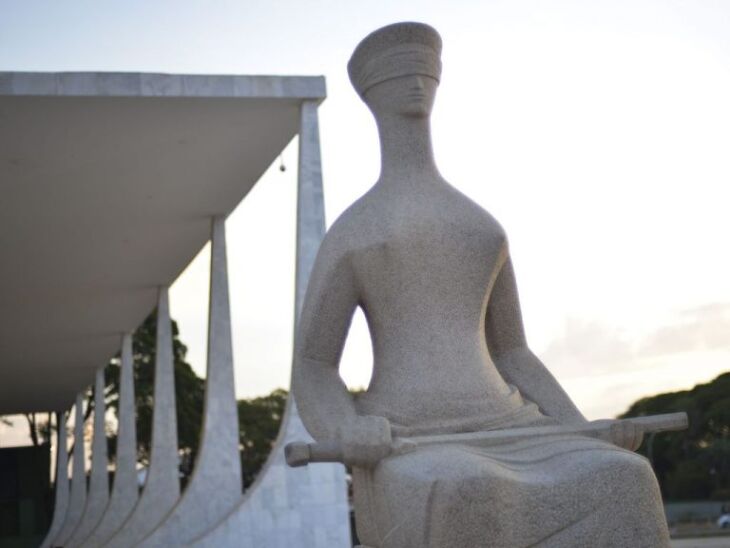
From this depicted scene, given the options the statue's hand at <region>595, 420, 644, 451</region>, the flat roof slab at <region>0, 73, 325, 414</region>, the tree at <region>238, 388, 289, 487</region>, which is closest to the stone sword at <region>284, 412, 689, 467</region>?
the statue's hand at <region>595, 420, 644, 451</region>

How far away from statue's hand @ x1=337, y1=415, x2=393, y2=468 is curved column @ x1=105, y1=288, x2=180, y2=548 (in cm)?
1870

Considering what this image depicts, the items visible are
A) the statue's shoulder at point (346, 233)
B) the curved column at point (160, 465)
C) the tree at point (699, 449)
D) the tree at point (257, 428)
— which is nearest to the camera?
the statue's shoulder at point (346, 233)

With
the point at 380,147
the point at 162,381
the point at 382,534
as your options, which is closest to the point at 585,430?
the point at 382,534

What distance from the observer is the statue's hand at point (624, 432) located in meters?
4.18

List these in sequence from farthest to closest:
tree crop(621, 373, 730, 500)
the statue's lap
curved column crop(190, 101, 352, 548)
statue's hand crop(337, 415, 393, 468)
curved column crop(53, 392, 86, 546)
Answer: curved column crop(53, 392, 86, 546), tree crop(621, 373, 730, 500), curved column crop(190, 101, 352, 548), statue's hand crop(337, 415, 393, 468), the statue's lap

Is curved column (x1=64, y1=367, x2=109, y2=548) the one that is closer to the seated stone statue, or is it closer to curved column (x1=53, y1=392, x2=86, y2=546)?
curved column (x1=53, y1=392, x2=86, y2=546)

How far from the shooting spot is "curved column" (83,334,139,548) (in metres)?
28.1

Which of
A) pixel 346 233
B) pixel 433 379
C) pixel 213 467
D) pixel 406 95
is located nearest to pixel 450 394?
pixel 433 379

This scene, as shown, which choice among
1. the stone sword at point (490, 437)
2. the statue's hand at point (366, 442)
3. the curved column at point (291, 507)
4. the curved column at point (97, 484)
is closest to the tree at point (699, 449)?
the curved column at point (97, 484)

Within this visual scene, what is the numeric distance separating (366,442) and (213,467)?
14.5m

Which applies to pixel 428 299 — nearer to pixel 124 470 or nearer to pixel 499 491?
pixel 499 491

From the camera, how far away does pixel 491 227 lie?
4.77 m

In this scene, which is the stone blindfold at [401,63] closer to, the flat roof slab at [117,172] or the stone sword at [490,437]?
the stone sword at [490,437]

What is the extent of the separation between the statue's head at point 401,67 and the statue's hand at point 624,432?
1.71 m
